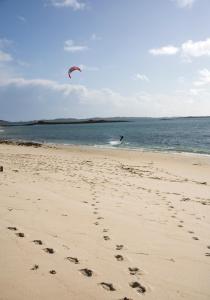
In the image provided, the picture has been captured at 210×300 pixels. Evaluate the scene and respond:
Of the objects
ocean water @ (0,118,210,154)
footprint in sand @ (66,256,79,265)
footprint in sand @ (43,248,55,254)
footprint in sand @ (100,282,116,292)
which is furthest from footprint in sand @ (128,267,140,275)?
ocean water @ (0,118,210,154)

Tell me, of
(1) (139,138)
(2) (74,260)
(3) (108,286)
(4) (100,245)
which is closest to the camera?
(3) (108,286)

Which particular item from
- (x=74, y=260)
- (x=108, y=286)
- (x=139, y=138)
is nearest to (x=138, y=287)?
(x=108, y=286)

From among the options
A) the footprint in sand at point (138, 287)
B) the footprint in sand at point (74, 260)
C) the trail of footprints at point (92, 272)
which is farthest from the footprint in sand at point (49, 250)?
the footprint in sand at point (138, 287)

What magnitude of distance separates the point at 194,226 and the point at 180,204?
1966 millimetres

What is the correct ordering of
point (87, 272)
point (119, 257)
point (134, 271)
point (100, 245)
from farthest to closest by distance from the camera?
point (100, 245)
point (119, 257)
point (134, 271)
point (87, 272)

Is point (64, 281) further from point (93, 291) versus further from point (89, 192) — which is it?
point (89, 192)

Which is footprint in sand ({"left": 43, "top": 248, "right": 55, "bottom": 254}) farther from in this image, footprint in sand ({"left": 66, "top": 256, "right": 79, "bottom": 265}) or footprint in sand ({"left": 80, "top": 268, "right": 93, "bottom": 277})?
footprint in sand ({"left": 80, "top": 268, "right": 93, "bottom": 277})

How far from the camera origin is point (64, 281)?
3.84 metres

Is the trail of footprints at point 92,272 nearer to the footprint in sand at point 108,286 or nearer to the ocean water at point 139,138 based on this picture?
the footprint in sand at point 108,286

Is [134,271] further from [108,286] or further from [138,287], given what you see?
[108,286]

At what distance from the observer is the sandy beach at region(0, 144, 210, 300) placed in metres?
3.78

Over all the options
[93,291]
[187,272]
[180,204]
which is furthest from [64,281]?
[180,204]

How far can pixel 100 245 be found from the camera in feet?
16.6

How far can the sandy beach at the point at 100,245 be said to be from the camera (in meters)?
3.78
